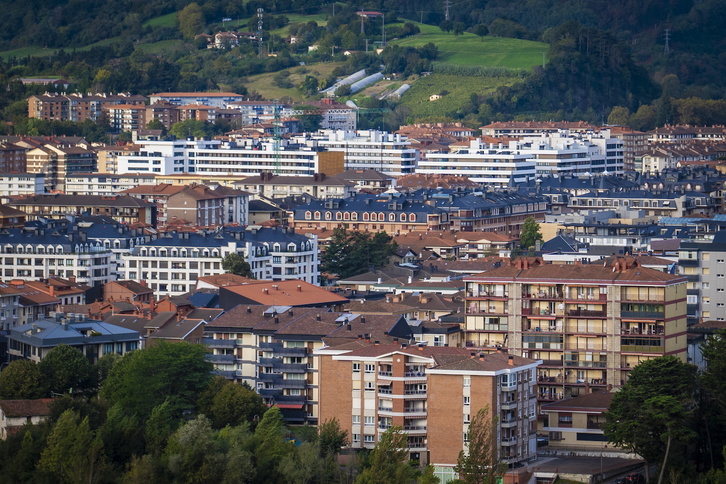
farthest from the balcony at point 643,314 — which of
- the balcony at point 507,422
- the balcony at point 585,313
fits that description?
the balcony at point 507,422

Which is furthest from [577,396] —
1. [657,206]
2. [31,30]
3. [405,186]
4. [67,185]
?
[31,30]

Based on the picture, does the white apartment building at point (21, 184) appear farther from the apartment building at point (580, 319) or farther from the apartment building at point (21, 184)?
the apartment building at point (580, 319)

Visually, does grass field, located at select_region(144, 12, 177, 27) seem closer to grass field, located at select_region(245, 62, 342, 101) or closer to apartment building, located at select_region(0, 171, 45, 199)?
grass field, located at select_region(245, 62, 342, 101)

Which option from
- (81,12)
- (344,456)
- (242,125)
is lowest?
(344,456)

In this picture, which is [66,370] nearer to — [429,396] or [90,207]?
[429,396]

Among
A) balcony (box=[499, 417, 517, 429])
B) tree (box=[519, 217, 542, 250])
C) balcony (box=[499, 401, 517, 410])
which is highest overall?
tree (box=[519, 217, 542, 250])

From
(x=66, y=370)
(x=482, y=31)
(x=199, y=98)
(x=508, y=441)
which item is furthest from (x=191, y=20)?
(x=508, y=441)

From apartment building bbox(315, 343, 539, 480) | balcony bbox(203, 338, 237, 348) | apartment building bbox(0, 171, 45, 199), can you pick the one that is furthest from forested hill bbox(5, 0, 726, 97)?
apartment building bbox(315, 343, 539, 480)

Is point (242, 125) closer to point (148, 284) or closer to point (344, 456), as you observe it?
point (148, 284)
